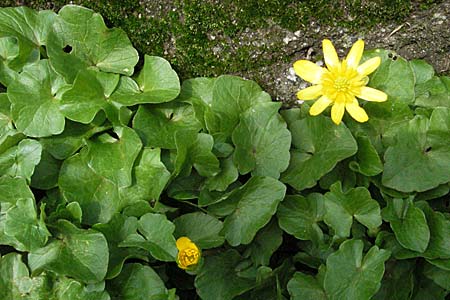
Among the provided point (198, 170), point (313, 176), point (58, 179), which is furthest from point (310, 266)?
point (58, 179)

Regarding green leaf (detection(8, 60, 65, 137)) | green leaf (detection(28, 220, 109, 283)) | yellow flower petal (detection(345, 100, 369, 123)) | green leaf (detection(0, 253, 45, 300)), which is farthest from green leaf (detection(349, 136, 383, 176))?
green leaf (detection(0, 253, 45, 300))

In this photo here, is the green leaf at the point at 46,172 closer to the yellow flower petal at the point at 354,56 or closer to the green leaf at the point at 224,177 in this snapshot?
the green leaf at the point at 224,177

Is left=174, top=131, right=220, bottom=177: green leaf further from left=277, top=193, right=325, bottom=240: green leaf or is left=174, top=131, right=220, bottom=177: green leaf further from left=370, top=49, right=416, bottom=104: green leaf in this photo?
left=370, top=49, right=416, bottom=104: green leaf

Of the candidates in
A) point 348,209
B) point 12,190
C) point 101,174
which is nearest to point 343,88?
point 348,209

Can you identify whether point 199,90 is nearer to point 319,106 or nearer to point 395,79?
point 319,106

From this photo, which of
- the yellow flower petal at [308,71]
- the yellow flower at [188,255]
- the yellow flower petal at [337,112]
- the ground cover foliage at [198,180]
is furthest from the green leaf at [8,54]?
the yellow flower petal at [337,112]

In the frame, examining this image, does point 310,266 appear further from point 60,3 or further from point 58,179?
point 60,3
